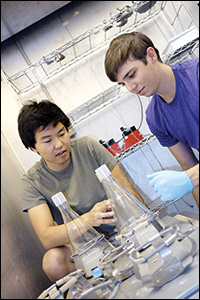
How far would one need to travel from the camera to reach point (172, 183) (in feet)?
2.36

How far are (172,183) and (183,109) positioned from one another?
0.39 meters

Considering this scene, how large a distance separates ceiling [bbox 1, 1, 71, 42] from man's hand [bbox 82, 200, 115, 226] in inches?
49.5

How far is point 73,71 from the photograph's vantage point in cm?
204

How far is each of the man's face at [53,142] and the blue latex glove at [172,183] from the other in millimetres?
664

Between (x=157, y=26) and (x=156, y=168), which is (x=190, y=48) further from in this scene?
(x=156, y=168)

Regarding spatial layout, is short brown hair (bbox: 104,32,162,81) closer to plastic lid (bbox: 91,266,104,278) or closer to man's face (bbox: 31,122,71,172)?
man's face (bbox: 31,122,71,172)

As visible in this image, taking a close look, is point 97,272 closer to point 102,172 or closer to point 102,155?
point 102,172

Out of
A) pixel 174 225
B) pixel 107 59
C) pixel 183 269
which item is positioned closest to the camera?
pixel 183 269

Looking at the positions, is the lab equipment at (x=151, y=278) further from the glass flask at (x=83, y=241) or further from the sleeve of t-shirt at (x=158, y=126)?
the sleeve of t-shirt at (x=158, y=126)

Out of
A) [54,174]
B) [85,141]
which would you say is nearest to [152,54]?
[85,141]

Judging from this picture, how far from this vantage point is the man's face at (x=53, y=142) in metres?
1.32

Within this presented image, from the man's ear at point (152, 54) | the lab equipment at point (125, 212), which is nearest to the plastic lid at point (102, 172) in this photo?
the lab equipment at point (125, 212)

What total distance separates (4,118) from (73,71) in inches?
22.6

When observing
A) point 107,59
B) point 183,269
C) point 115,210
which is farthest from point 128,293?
point 107,59
